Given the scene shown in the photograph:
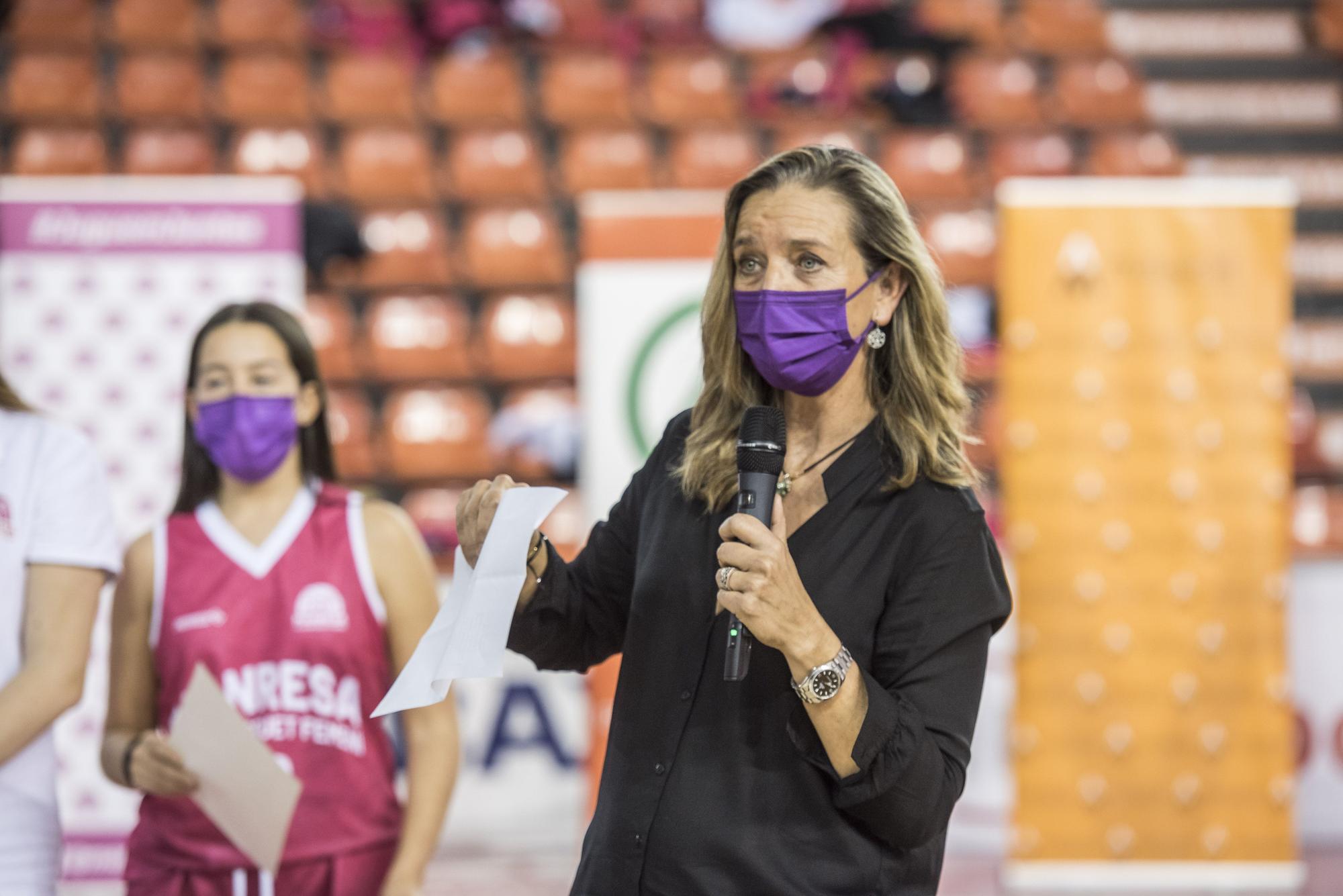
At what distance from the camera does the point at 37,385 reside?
4027mm

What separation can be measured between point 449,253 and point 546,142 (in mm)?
1006

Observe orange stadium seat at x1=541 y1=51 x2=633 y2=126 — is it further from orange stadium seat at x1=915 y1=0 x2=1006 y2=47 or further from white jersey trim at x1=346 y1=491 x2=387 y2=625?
white jersey trim at x1=346 y1=491 x2=387 y2=625

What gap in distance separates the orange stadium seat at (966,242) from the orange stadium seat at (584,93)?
1.92 meters

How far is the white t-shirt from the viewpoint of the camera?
1823mm

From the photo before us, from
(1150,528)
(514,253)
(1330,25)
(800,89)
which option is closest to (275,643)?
(1150,528)

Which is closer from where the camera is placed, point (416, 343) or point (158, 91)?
point (416, 343)

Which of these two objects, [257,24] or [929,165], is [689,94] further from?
[257,24]

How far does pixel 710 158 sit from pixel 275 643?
586 centimetres

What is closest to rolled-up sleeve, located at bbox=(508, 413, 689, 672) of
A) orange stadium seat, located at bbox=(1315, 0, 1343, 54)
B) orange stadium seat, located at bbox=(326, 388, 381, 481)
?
orange stadium seat, located at bbox=(326, 388, 381, 481)

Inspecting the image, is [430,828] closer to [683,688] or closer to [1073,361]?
[683,688]

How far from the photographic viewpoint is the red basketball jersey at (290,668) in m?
2.06

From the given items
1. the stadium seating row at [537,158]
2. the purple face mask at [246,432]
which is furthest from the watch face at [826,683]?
the stadium seating row at [537,158]

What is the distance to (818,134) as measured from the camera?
25.1 ft

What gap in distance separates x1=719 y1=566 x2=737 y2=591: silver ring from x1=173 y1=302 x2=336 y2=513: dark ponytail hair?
1212mm
